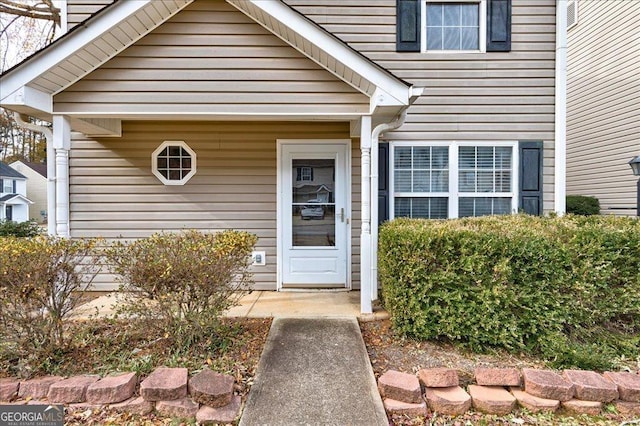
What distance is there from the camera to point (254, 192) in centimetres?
521

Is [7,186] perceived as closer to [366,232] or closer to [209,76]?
[209,76]

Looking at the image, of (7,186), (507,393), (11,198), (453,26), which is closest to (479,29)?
(453,26)

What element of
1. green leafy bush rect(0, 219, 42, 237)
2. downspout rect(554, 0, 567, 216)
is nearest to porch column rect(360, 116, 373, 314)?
downspout rect(554, 0, 567, 216)

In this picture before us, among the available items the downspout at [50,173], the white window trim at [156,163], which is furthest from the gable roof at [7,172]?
the downspout at [50,173]

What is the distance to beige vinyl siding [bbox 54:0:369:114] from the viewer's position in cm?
382

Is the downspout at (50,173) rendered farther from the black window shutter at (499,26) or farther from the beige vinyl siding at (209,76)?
the black window shutter at (499,26)

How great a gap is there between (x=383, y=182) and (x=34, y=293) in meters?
4.09

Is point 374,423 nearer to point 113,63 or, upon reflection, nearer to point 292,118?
point 292,118

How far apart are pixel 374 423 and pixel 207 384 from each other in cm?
121

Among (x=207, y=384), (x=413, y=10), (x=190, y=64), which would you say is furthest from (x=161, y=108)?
(x=413, y=10)

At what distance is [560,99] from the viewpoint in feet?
16.5

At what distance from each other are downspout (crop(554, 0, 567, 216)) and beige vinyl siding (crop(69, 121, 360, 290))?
2900mm

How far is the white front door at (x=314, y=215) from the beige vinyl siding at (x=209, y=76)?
138 cm

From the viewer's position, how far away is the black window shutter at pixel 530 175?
5.08 metres
